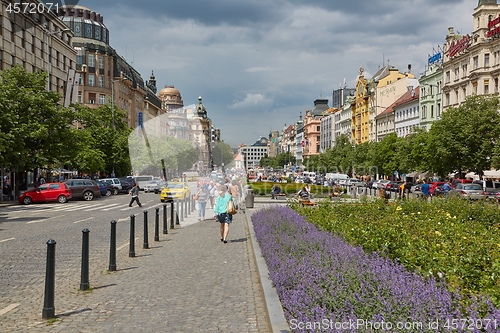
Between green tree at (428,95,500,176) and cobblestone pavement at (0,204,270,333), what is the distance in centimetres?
3760

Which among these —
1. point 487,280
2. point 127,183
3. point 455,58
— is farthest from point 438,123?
point 487,280

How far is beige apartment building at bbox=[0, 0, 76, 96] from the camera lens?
46344mm

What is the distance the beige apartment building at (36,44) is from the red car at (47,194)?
48.1ft

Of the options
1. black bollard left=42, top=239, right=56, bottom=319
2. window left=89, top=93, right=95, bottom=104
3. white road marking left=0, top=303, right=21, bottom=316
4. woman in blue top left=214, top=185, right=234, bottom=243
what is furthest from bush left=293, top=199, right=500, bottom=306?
window left=89, top=93, right=95, bottom=104

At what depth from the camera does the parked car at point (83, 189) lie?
39906 mm

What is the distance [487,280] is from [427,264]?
111 centimetres

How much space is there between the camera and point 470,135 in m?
45.2

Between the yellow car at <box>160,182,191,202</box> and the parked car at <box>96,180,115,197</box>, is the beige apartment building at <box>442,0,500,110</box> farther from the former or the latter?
the parked car at <box>96,180,115,197</box>

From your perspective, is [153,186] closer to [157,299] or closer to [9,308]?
[157,299]

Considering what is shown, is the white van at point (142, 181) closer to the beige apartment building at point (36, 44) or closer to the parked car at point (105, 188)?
the parked car at point (105, 188)

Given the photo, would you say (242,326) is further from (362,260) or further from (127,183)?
(127,183)

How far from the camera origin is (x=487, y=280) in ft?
19.9

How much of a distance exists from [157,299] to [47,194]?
101 feet

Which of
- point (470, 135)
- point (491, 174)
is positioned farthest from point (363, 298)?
point (491, 174)
